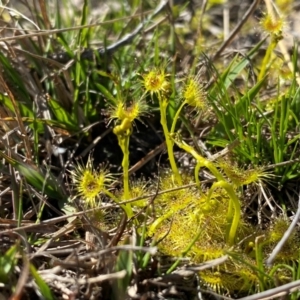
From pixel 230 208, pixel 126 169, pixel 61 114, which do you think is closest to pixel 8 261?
pixel 126 169

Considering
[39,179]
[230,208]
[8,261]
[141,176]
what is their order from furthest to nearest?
[141,176], [39,179], [230,208], [8,261]

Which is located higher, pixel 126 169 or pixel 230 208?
pixel 126 169

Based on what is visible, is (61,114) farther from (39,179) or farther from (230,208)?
(230,208)

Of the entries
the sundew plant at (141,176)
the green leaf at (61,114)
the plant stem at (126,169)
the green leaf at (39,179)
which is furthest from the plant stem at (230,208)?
the green leaf at (61,114)

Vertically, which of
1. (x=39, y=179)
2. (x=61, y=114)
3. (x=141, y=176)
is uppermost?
(x=61, y=114)

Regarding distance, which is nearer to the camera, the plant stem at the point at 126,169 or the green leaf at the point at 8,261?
the green leaf at the point at 8,261

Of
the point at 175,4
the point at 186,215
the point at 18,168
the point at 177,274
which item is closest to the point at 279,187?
the point at 186,215

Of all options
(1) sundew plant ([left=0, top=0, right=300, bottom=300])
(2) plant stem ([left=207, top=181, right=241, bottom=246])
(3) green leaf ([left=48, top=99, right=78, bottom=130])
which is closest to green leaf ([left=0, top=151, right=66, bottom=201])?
(1) sundew plant ([left=0, top=0, right=300, bottom=300])

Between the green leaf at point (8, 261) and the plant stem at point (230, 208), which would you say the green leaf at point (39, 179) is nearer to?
the green leaf at point (8, 261)
